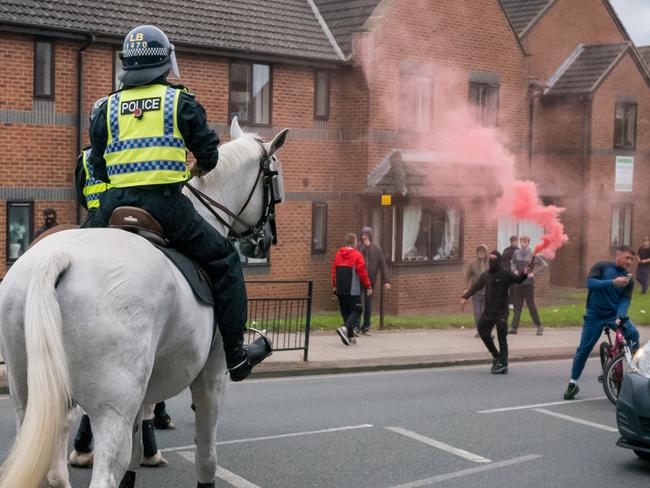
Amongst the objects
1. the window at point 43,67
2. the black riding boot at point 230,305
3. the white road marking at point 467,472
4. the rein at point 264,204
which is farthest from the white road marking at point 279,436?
the window at point 43,67

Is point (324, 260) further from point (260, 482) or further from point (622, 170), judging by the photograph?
point (260, 482)

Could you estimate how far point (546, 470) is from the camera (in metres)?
8.58

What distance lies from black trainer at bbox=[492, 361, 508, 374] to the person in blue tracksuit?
2.72 meters

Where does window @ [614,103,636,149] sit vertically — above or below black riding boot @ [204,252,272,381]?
above

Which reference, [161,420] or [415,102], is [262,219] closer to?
[161,420]

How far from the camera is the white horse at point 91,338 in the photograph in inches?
179

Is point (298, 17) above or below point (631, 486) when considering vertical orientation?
above

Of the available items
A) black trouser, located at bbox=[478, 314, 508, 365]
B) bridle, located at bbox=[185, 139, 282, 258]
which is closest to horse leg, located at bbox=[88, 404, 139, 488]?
bridle, located at bbox=[185, 139, 282, 258]

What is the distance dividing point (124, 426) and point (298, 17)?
65.5ft

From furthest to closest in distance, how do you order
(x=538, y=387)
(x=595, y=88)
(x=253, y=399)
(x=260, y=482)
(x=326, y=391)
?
1. (x=595, y=88)
2. (x=538, y=387)
3. (x=326, y=391)
4. (x=253, y=399)
5. (x=260, y=482)

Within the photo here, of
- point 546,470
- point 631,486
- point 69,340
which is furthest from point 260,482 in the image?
point 69,340

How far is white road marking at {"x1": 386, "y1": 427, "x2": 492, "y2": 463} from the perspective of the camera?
29.3ft

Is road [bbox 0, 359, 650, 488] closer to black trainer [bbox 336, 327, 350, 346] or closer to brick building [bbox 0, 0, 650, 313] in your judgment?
black trainer [bbox 336, 327, 350, 346]

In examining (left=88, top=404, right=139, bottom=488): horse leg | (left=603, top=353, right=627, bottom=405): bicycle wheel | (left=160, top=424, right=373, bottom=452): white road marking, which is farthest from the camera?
(left=603, top=353, right=627, bottom=405): bicycle wheel
